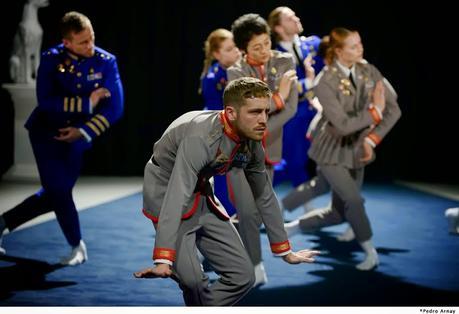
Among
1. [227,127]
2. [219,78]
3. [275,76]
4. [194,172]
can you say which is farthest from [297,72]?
[194,172]

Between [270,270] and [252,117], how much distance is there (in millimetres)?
1892

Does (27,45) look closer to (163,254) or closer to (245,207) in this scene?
(245,207)

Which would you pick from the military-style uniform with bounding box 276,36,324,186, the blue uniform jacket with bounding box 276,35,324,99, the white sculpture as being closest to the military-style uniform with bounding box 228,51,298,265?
the blue uniform jacket with bounding box 276,35,324,99

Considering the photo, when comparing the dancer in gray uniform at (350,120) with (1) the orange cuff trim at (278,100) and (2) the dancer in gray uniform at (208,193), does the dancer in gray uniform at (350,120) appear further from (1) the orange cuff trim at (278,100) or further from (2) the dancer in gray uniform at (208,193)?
(2) the dancer in gray uniform at (208,193)

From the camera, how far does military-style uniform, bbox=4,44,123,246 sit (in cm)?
450

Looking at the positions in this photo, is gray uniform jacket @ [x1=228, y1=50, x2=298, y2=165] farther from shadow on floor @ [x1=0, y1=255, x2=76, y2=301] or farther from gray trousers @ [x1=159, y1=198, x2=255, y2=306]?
shadow on floor @ [x1=0, y1=255, x2=76, y2=301]

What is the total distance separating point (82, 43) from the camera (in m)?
4.45

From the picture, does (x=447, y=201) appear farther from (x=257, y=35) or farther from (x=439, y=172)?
(x=257, y=35)

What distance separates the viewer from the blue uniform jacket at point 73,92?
4.50 meters

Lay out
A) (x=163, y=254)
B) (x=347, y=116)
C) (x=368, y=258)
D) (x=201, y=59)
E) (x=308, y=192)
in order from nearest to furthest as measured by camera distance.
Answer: (x=163, y=254)
(x=347, y=116)
(x=368, y=258)
(x=308, y=192)
(x=201, y=59)

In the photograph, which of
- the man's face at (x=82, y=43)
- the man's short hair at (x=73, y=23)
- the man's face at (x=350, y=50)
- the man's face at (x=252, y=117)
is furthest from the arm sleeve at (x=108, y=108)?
the man's face at (x=252, y=117)

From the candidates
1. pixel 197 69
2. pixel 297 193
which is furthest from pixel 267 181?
pixel 197 69

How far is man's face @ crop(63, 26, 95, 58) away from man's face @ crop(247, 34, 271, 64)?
2.84 ft
